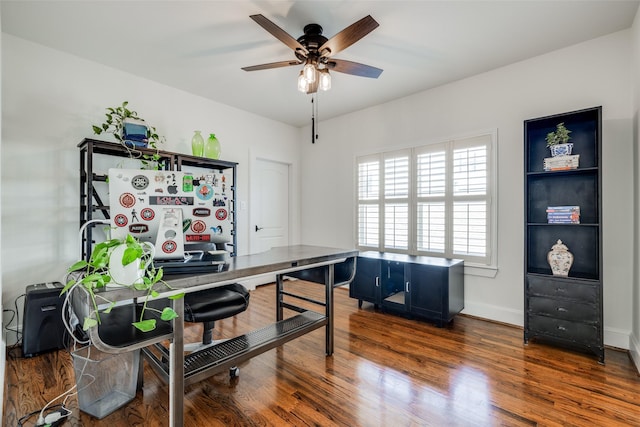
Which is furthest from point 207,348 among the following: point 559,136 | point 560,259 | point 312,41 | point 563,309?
point 559,136

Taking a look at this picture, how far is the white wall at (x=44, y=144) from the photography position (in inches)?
101

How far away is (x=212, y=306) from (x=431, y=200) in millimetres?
2766

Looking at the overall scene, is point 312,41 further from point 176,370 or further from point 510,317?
point 510,317

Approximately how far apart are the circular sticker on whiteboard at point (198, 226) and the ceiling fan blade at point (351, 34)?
1540mm

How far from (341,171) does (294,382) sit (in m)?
3.23

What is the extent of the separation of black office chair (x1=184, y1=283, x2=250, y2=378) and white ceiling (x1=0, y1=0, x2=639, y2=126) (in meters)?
2.19

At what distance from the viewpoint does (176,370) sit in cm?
143

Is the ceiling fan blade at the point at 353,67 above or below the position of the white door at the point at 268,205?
above

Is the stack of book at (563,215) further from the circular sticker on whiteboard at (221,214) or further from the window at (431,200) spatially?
the circular sticker on whiteboard at (221,214)

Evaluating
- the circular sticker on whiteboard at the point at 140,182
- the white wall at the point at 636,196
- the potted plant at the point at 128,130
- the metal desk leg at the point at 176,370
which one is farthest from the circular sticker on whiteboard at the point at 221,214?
the white wall at the point at 636,196

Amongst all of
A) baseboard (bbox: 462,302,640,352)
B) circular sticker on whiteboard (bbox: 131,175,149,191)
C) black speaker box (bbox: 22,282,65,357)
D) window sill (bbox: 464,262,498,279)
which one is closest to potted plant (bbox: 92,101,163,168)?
black speaker box (bbox: 22,282,65,357)

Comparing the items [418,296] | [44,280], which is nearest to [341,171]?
[418,296]

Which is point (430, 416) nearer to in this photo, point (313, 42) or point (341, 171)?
Answer: point (313, 42)

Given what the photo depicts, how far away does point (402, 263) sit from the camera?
3.38 meters
